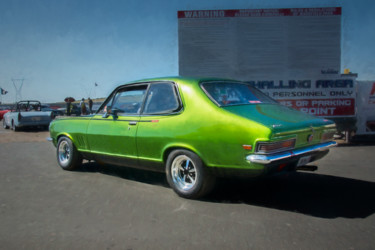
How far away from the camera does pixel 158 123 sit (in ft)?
13.3

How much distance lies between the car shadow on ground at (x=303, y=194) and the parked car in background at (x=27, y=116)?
10.6 meters

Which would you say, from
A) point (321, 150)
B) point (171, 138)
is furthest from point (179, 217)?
point (321, 150)

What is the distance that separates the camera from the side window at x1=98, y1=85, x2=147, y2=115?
4553mm

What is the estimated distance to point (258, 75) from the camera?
873 centimetres

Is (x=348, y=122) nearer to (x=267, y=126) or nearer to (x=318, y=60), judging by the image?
(x=318, y=60)

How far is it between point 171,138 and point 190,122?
341 millimetres

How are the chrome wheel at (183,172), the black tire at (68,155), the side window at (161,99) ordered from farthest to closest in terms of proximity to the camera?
the black tire at (68,155) < the side window at (161,99) < the chrome wheel at (183,172)

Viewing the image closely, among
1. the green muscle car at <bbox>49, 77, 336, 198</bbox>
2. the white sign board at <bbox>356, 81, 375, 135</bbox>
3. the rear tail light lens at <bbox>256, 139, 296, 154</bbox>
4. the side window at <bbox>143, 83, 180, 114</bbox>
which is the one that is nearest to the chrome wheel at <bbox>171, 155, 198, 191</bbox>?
the green muscle car at <bbox>49, 77, 336, 198</bbox>

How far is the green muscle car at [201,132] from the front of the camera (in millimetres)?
3270

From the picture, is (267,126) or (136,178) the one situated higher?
(267,126)

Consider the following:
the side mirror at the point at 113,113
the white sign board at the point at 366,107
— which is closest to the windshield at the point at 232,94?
the side mirror at the point at 113,113

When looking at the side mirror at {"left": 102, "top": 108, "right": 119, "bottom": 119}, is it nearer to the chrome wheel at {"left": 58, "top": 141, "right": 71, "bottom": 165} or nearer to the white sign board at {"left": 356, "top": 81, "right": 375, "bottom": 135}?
the chrome wheel at {"left": 58, "top": 141, "right": 71, "bottom": 165}

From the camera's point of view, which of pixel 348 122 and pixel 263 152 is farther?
pixel 348 122

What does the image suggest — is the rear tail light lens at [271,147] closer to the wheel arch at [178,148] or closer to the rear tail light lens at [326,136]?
the wheel arch at [178,148]
